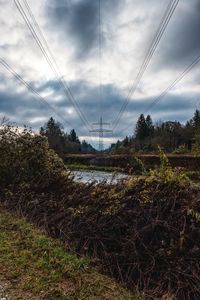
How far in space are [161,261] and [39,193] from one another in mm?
4856

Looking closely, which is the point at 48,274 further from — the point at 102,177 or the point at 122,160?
the point at 122,160

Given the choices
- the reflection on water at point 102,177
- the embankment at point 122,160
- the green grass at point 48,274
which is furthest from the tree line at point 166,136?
the green grass at point 48,274

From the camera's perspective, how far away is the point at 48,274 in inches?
155

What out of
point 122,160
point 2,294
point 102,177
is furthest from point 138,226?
point 122,160

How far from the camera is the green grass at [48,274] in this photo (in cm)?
353

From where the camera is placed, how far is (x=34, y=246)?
4953 millimetres

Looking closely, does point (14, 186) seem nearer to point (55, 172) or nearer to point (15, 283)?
point (55, 172)

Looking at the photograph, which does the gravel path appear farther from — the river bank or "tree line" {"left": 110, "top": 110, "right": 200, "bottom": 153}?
"tree line" {"left": 110, "top": 110, "right": 200, "bottom": 153}

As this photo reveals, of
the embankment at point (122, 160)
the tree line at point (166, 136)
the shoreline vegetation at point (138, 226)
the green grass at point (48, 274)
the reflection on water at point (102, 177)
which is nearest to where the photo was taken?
the green grass at point (48, 274)

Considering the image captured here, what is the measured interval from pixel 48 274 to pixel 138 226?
5.10 feet

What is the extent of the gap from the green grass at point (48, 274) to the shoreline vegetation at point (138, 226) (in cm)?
30

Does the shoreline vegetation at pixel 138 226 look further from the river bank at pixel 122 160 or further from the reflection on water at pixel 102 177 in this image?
the river bank at pixel 122 160

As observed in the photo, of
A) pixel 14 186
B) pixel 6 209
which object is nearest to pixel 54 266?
pixel 6 209

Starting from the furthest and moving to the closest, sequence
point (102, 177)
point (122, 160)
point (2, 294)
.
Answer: point (122, 160), point (102, 177), point (2, 294)
